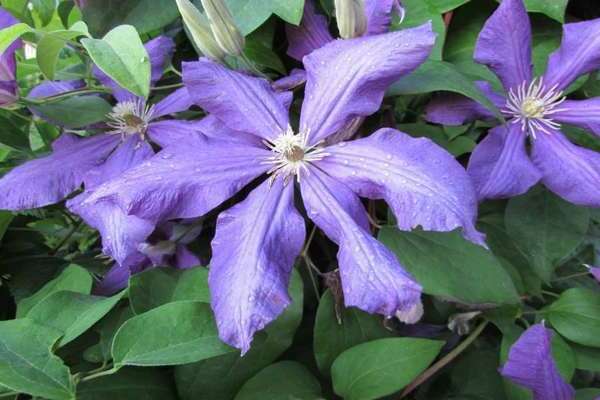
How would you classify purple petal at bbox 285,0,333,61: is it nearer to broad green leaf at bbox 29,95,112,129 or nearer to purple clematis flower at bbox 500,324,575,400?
broad green leaf at bbox 29,95,112,129

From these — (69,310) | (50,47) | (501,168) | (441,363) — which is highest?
(50,47)

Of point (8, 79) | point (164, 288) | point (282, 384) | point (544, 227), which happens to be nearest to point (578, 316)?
point (544, 227)

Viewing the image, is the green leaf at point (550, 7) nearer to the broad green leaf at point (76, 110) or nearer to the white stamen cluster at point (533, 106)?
the white stamen cluster at point (533, 106)

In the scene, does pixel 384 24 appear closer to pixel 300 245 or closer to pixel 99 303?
pixel 300 245

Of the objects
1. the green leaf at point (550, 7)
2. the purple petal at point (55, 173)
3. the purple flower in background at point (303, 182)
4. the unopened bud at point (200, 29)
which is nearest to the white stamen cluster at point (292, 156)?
the purple flower in background at point (303, 182)

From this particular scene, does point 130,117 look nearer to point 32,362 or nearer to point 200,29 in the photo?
point 200,29

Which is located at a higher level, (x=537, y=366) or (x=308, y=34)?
(x=308, y=34)

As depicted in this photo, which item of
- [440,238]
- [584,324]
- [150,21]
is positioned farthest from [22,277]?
→ [584,324]

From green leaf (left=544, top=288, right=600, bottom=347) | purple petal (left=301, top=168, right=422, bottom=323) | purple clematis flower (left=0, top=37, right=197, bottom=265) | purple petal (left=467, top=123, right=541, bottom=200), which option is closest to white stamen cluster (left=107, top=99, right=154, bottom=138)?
purple clematis flower (left=0, top=37, right=197, bottom=265)
